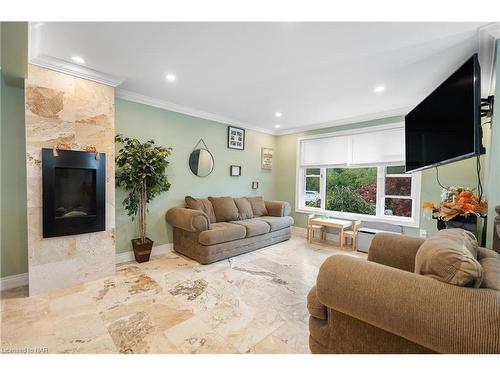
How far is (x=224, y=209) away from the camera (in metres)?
3.95

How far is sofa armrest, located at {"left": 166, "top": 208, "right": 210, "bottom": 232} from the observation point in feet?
10.2

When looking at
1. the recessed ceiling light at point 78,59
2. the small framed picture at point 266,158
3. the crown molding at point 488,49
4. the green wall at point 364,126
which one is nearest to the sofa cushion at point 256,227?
the green wall at point 364,126

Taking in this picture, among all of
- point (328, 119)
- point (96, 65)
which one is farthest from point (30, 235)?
point (328, 119)

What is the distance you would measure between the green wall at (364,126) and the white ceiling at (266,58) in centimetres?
108

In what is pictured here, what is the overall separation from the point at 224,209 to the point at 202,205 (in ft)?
1.40

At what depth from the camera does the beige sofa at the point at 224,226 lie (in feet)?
10.2

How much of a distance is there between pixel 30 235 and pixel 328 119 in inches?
184

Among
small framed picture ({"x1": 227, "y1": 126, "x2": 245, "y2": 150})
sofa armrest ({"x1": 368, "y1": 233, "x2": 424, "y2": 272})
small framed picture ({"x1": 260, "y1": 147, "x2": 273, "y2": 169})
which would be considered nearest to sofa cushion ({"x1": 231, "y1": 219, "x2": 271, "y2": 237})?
small framed picture ({"x1": 227, "y1": 126, "x2": 245, "y2": 150})

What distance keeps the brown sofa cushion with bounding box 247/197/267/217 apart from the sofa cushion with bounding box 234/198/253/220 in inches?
5.0

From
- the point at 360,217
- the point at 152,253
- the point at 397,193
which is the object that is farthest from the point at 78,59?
the point at 397,193

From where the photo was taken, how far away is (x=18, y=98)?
96.9 inches

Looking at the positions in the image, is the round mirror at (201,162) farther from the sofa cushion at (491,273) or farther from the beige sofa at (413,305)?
the sofa cushion at (491,273)

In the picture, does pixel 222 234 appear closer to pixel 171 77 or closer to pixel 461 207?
pixel 171 77

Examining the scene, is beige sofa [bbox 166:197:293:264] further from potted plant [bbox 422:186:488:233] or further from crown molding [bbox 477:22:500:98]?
crown molding [bbox 477:22:500:98]
